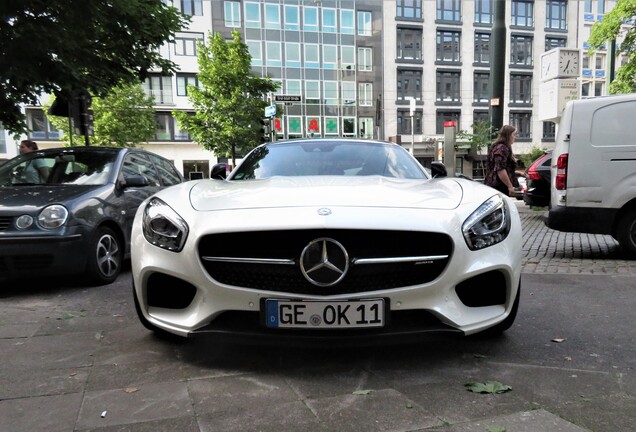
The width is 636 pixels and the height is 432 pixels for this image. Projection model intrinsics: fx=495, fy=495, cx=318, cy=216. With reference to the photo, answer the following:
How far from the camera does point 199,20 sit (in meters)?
41.0

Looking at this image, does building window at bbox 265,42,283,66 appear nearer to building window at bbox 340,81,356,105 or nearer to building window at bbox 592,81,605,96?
building window at bbox 340,81,356,105

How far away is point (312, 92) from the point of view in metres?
43.3

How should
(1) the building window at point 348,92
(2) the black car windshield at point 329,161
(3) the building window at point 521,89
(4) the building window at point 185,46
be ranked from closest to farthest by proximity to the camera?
(2) the black car windshield at point 329,161 < (4) the building window at point 185,46 < (1) the building window at point 348,92 < (3) the building window at point 521,89

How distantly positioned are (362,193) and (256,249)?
2.34 feet

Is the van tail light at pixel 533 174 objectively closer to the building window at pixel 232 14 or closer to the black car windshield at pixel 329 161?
the black car windshield at pixel 329 161

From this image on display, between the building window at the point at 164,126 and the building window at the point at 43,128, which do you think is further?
the building window at the point at 164,126

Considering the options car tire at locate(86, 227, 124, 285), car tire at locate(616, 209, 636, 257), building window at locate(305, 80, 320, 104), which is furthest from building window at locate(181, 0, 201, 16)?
car tire at locate(616, 209, 636, 257)

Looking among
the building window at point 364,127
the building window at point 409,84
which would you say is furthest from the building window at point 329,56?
the building window at point 409,84

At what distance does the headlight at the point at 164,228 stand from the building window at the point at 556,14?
52.9 m

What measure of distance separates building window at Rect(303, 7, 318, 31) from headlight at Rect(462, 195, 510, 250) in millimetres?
43322

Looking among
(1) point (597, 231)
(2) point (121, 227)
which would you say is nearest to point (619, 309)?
(1) point (597, 231)

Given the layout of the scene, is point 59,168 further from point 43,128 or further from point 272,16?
point 272,16

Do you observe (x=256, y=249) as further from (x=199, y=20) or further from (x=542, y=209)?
(x=199, y=20)

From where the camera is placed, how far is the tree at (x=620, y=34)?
1659 centimetres
